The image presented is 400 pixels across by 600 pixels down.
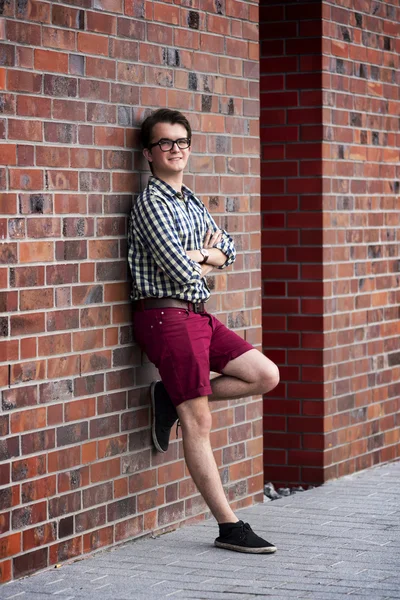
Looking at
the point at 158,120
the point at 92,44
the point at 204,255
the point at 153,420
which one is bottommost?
the point at 153,420

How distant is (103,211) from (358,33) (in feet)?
9.86

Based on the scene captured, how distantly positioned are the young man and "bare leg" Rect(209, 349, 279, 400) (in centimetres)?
22

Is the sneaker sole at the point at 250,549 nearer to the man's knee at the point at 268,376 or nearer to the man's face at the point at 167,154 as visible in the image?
the man's knee at the point at 268,376

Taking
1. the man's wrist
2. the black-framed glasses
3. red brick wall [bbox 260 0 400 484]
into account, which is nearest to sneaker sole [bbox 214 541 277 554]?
→ the man's wrist

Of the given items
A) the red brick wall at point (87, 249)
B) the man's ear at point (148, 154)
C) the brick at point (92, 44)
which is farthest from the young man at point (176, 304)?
the brick at point (92, 44)

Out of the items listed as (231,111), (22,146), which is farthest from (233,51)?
(22,146)

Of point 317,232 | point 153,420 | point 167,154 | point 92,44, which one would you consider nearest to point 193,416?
point 153,420

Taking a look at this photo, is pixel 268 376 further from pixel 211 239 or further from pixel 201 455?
pixel 211 239

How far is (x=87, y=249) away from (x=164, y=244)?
35cm

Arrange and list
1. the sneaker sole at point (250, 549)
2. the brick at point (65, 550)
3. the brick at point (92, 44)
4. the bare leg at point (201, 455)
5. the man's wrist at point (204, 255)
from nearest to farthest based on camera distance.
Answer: the brick at point (65, 550) → the brick at point (92, 44) → the sneaker sole at point (250, 549) → the bare leg at point (201, 455) → the man's wrist at point (204, 255)

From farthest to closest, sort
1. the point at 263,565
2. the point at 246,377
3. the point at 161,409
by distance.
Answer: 1. the point at 246,377
2. the point at 161,409
3. the point at 263,565

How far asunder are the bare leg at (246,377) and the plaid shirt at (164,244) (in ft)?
1.30

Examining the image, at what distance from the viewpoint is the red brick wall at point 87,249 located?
527 centimetres

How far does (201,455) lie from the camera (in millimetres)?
5887
